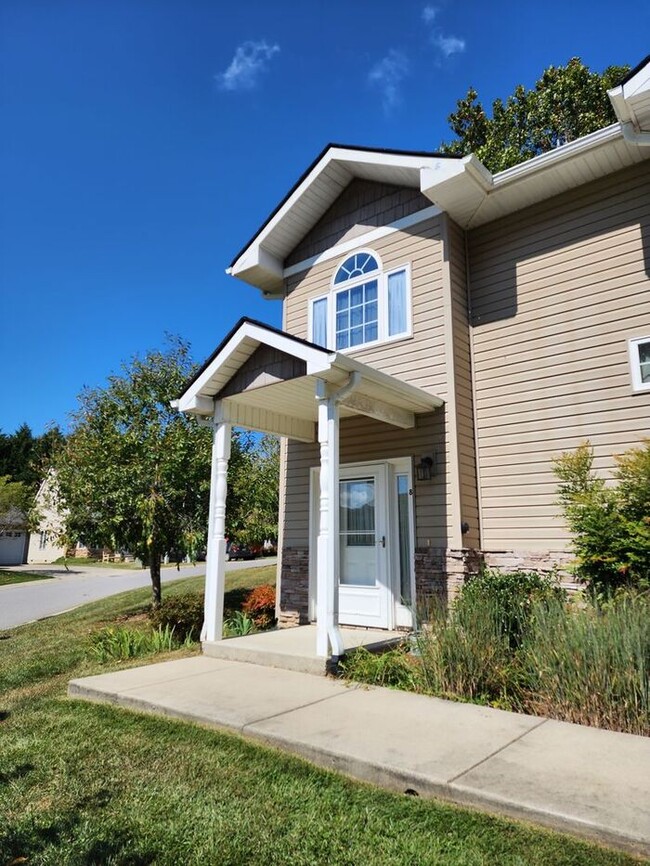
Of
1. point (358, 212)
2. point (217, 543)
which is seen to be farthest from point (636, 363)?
point (217, 543)

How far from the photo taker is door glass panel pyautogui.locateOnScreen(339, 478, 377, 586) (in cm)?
775

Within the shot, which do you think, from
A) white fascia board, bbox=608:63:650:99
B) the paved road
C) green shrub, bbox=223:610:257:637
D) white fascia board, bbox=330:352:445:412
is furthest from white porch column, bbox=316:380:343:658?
the paved road

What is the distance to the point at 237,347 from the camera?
651 centimetres

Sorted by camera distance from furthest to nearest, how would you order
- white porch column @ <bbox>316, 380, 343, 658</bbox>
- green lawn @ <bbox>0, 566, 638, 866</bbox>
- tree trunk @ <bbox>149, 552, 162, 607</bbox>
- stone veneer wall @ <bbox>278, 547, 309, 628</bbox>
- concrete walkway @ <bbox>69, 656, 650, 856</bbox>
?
tree trunk @ <bbox>149, 552, 162, 607</bbox>, stone veneer wall @ <bbox>278, 547, 309, 628</bbox>, white porch column @ <bbox>316, 380, 343, 658</bbox>, concrete walkway @ <bbox>69, 656, 650, 856</bbox>, green lawn @ <bbox>0, 566, 638, 866</bbox>

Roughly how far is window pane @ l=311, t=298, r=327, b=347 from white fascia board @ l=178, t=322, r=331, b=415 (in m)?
2.52

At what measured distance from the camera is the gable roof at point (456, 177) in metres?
5.82

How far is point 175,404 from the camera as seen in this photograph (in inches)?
284

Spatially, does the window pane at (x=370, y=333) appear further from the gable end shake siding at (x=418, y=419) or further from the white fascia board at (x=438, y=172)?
the white fascia board at (x=438, y=172)

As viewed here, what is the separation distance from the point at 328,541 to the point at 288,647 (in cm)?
146

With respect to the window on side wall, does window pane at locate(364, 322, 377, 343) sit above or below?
below

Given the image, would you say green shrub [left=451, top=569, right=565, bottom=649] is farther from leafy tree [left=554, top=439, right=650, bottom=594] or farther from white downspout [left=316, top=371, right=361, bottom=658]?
white downspout [left=316, top=371, right=361, bottom=658]

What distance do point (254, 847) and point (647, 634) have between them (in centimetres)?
298

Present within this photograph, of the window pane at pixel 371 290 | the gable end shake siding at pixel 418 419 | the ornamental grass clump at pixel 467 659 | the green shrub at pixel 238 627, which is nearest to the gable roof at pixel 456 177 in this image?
the gable end shake siding at pixel 418 419

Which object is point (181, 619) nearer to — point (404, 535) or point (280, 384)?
point (404, 535)
